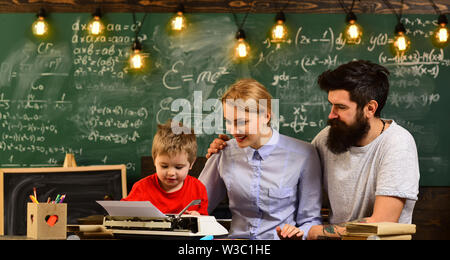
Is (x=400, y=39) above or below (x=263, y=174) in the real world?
above

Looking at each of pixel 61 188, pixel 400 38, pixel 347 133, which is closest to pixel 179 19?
pixel 61 188

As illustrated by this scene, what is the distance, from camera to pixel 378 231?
4.71ft

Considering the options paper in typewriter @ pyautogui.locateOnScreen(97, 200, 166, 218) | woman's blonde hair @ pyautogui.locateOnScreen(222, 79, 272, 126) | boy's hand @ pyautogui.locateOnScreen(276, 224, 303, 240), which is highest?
woman's blonde hair @ pyautogui.locateOnScreen(222, 79, 272, 126)

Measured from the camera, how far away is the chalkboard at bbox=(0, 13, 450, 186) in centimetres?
437

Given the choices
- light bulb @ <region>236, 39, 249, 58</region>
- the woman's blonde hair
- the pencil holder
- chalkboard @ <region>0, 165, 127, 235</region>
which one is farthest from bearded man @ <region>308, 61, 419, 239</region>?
Answer: chalkboard @ <region>0, 165, 127, 235</region>

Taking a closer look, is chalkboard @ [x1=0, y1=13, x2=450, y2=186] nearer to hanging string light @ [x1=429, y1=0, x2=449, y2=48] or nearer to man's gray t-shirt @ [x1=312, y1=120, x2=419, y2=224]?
hanging string light @ [x1=429, y1=0, x2=449, y2=48]

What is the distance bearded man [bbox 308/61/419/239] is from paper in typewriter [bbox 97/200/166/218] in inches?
31.4

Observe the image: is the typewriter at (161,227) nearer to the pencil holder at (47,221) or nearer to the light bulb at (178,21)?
the pencil holder at (47,221)

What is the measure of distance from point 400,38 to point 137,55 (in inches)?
89.5

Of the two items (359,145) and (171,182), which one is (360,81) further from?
(171,182)

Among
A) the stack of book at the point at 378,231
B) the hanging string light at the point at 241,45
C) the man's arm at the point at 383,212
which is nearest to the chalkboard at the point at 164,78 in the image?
the hanging string light at the point at 241,45

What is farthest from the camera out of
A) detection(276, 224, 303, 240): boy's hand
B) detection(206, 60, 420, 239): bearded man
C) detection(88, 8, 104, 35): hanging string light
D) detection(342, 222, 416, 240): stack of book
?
detection(88, 8, 104, 35): hanging string light

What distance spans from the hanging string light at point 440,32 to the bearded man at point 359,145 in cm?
239

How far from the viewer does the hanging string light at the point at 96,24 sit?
4270 millimetres
